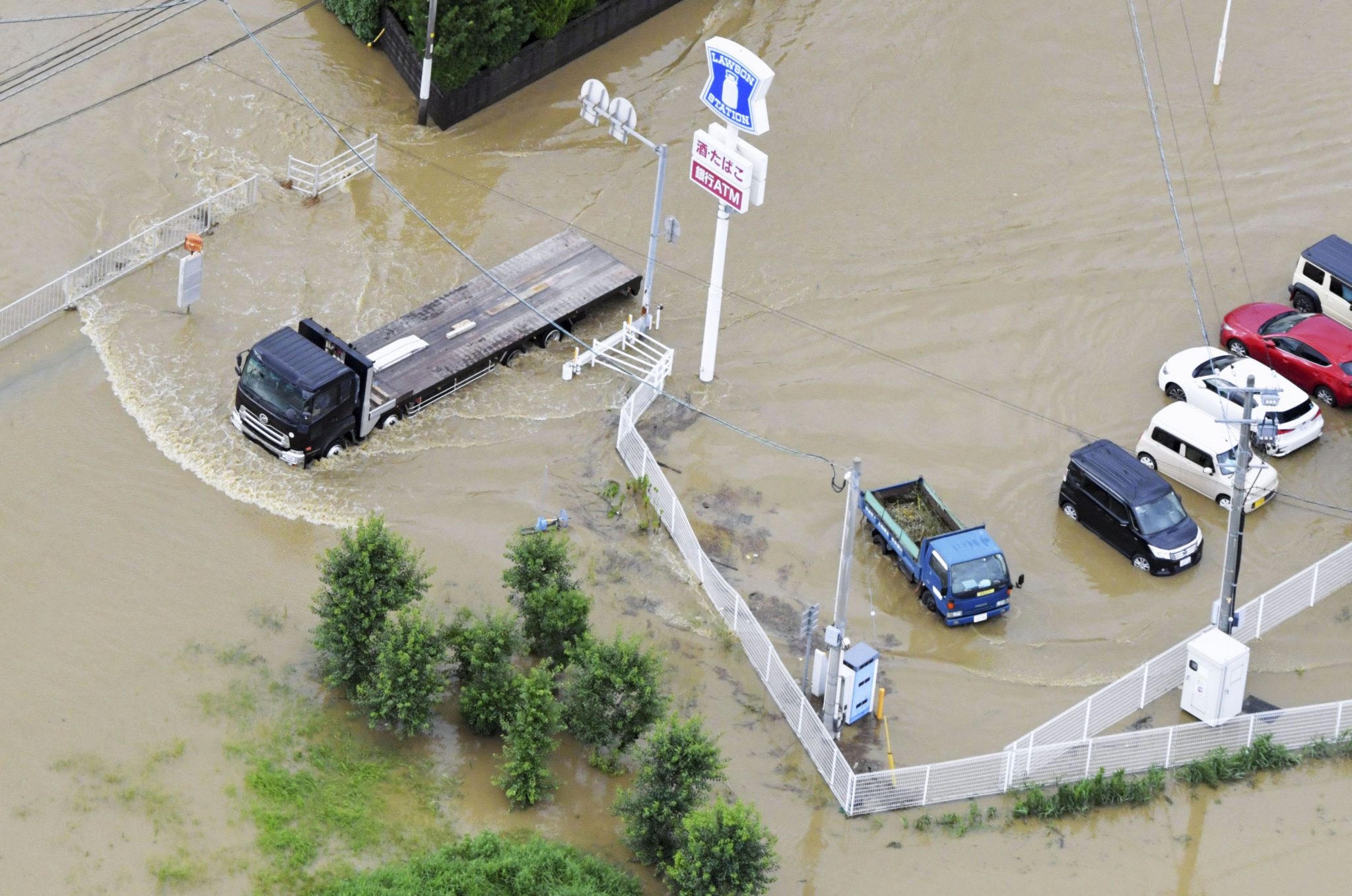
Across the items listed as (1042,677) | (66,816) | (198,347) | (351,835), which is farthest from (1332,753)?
(198,347)

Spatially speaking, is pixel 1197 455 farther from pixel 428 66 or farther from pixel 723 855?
pixel 428 66

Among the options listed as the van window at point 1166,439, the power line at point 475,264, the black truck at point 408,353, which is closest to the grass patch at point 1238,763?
the van window at point 1166,439

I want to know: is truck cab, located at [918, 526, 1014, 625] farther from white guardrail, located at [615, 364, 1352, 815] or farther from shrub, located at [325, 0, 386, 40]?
shrub, located at [325, 0, 386, 40]

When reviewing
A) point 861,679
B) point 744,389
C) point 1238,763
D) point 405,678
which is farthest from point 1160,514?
point 405,678

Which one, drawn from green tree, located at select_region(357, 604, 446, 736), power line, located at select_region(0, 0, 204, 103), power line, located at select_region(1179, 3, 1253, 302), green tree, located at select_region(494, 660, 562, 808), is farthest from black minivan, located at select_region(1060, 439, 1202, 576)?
power line, located at select_region(0, 0, 204, 103)

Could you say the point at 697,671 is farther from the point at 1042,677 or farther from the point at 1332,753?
the point at 1332,753
